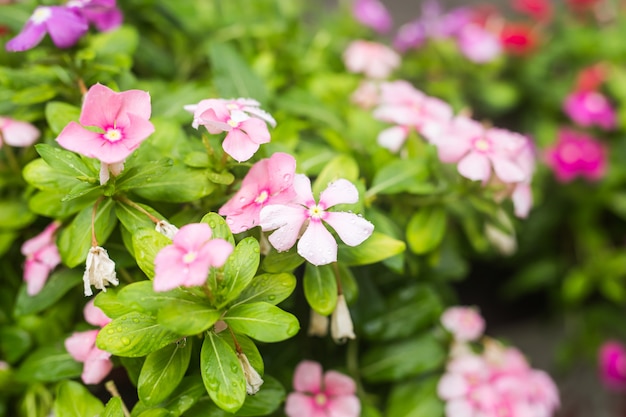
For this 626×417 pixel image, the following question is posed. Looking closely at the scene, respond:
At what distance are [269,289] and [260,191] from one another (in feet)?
0.48

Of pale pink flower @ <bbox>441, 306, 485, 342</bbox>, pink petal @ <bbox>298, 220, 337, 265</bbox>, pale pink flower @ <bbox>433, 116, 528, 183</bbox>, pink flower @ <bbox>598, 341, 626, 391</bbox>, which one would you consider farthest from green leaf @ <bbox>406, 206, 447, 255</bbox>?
pink flower @ <bbox>598, 341, 626, 391</bbox>

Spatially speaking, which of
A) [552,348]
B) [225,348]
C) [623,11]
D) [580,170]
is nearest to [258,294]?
[225,348]

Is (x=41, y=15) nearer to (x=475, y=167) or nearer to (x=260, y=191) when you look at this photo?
(x=260, y=191)

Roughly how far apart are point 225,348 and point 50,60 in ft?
2.28

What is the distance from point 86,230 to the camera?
94 centimetres

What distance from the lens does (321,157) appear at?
3.80ft

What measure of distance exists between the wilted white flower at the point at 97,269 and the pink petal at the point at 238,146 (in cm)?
23

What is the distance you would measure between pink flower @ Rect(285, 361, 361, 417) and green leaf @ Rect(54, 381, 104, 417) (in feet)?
1.06

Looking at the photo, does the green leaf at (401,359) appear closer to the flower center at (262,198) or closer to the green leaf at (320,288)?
the green leaf at (320,288)

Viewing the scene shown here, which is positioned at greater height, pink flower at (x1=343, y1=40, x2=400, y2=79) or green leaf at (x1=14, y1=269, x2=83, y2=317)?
pink flower at (x1=343, y1=40, x2=400, y2=79)

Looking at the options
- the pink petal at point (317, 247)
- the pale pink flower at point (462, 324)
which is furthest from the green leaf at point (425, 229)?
the pink petal at point (317, 247)

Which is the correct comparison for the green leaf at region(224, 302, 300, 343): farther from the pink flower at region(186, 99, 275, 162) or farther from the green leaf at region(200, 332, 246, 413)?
the pink flower at region(186, 99, 275, 162)

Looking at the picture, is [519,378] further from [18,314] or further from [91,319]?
[18,314]

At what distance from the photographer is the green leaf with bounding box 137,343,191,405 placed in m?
0.85
